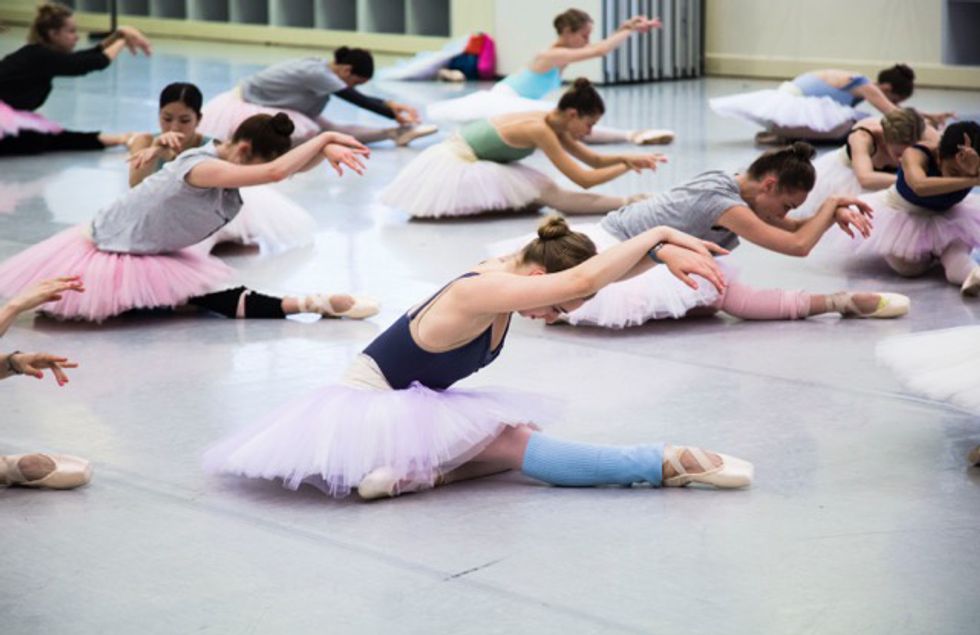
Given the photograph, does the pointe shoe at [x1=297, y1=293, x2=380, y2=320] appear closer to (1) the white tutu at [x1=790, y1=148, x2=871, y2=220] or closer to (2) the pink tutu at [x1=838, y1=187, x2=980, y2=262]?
(2) the pink tutu at [x1=838, y1=187, x2=980, y2=262]

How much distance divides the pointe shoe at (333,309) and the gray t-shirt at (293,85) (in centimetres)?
355

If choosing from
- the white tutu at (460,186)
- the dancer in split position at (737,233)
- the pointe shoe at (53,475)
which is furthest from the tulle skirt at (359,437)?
the white tutu at (460,186)

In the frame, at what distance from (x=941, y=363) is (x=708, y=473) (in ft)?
1.97

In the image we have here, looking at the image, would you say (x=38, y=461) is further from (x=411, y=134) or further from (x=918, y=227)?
(x=411, y=134)

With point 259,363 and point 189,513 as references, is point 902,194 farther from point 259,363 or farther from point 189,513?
point 189,513

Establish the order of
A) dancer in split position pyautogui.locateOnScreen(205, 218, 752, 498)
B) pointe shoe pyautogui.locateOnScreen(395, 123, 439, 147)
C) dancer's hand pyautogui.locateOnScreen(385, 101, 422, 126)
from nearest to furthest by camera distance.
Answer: dancer in split position pyautogui.locateOnScreen(205, 218, 752, 498), dancer's hand pyautogui.locateOnScreen(385, 101, 422, 126), pointe shoe pyautogui.locateOnScreen(395, 123, 439, 147)

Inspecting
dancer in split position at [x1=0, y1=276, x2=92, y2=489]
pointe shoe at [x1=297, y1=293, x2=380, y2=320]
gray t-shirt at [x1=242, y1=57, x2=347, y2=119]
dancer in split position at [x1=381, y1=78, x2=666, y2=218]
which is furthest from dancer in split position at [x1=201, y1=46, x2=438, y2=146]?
dancer in split position at [x1=0, y1=276, x2=92, y2=489]

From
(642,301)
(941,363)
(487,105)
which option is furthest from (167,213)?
(487,105)

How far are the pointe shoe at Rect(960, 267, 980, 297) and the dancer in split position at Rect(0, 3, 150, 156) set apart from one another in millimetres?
4731

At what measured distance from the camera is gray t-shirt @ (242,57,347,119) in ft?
26.4

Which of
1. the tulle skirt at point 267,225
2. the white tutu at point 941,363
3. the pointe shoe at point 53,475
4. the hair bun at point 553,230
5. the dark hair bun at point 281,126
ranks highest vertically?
the dark hair bun at point 281,126

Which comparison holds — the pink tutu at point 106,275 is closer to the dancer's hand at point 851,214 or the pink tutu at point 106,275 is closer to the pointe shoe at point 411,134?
the dancer's hand at point 851,214

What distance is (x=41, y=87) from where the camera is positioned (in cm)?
827

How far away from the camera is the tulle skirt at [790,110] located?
798 centimetres
